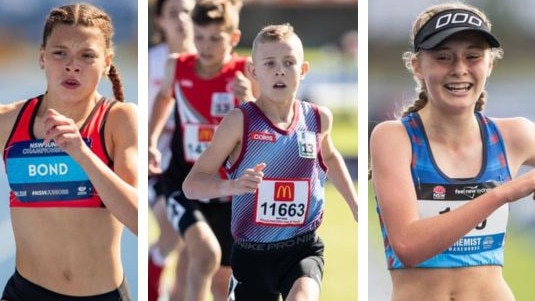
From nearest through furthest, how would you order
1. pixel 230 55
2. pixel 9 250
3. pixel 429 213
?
pixel 429 213
pixel 9 250
pixel 230 55

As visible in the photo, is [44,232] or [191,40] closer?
[44,232]

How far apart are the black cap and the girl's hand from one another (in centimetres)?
148

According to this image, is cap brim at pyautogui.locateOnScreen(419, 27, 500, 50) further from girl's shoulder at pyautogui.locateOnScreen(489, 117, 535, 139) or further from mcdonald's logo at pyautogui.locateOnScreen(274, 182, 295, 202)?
mcdonald's logo at pyautogui.locateOnScreen(274, 182, 295, 202)

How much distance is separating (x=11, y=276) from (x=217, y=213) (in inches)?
55.8

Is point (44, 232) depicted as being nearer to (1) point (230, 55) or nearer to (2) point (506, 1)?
(1) point (230, 55)

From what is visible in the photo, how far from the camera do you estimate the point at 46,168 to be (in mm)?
5141

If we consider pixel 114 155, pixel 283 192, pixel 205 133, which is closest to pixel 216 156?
pixel 283 192

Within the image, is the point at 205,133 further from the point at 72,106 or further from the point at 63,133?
the point at 63,133

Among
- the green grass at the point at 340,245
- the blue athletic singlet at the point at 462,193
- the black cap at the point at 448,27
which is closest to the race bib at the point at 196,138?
the green grass at the point at 340,245

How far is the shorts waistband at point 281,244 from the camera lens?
5.19 metres

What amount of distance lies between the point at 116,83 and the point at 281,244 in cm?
105

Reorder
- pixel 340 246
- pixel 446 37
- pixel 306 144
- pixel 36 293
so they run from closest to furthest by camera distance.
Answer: pixel 446 37 → pixel 36 293 → pixel 306 144 → pixel 340 246

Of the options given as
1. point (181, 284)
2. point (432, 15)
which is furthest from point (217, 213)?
point (432, 15)

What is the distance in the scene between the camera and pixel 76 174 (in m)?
5.14
